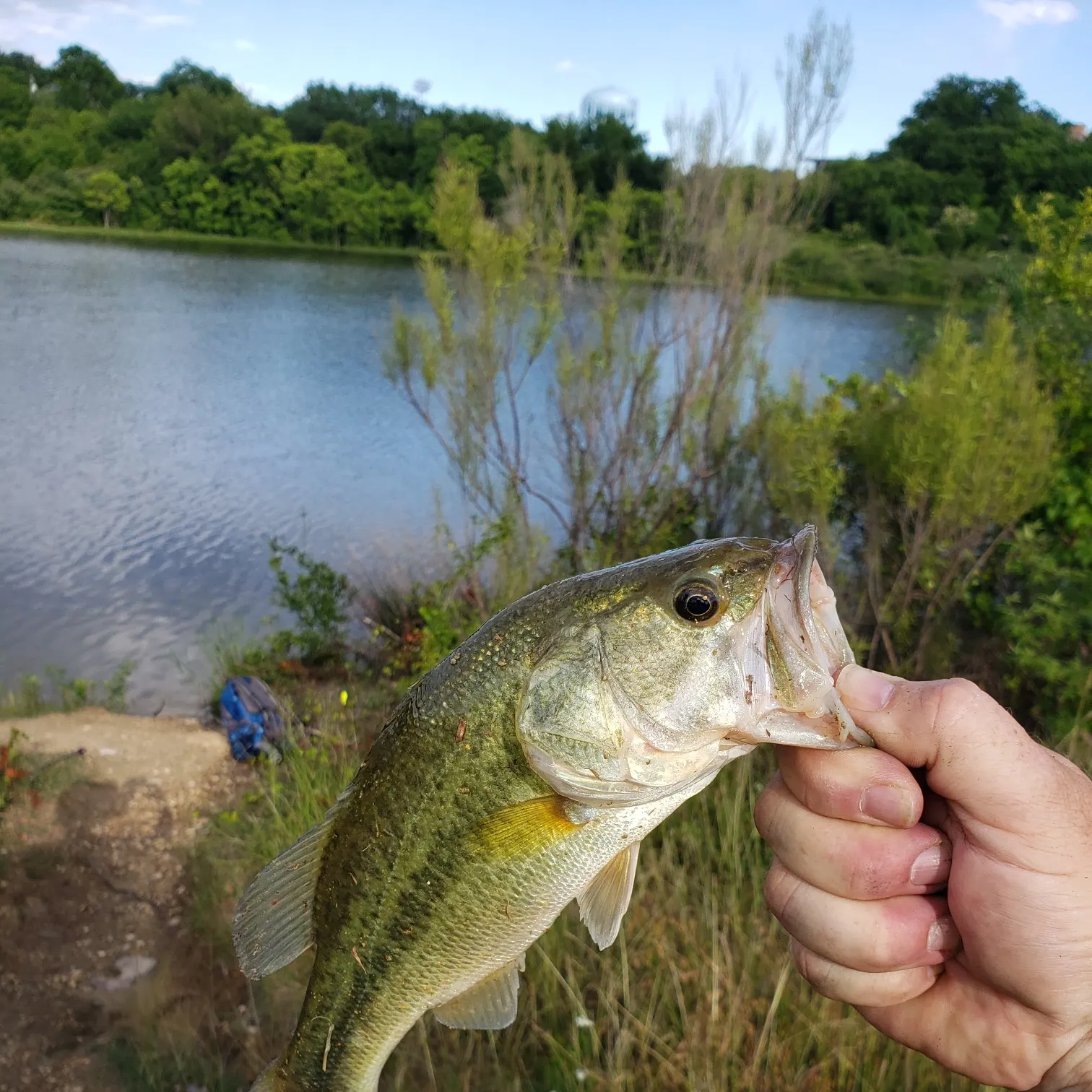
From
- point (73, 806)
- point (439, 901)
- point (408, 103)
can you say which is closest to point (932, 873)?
point (439, 901)

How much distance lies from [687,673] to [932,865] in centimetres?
65

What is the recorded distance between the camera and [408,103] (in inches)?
2032

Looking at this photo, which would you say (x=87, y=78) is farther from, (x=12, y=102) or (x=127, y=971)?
(x=127, y=971)

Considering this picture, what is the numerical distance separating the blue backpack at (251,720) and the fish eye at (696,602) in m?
5.31

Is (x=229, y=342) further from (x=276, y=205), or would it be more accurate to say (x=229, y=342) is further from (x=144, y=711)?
(x=276, y=205)

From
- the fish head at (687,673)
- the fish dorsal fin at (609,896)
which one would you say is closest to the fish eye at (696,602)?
the fish head at (687,673)

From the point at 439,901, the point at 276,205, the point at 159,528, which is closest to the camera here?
the point at 439,901

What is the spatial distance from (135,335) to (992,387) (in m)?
18.1

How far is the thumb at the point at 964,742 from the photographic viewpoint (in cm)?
128

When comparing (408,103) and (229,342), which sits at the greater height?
(408,103)

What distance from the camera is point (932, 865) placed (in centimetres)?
146

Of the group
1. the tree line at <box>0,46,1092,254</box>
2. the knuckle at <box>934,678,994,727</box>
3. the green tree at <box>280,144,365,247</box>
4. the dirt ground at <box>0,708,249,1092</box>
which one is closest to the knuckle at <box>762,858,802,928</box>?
the knuckle at <box>934,678,994,727</box>

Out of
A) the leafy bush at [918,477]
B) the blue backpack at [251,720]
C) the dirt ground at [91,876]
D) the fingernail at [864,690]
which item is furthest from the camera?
the blue backpack at [251,720]

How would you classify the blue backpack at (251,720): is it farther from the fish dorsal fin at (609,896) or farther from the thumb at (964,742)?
the thumb at (964,742)
